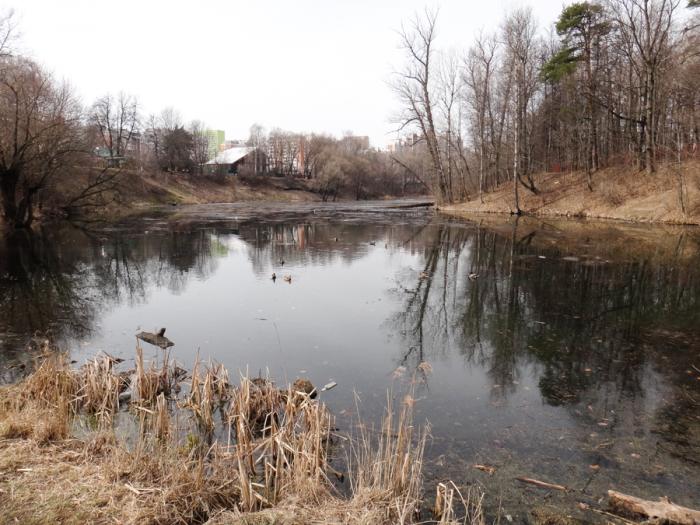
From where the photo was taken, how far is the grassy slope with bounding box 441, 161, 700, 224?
2781 centimetres

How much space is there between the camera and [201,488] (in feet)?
12.9

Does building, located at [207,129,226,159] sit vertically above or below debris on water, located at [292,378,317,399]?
above

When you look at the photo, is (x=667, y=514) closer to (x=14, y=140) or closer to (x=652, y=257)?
(x=652, y=257)

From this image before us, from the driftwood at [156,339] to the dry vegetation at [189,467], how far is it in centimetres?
258

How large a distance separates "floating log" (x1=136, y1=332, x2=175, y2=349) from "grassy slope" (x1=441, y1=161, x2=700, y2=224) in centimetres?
2954

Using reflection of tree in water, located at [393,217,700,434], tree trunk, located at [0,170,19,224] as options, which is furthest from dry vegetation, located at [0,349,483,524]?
tree trunk, located at [0,170,19,224]

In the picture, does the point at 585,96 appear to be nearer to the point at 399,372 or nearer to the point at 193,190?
the point at 399,372

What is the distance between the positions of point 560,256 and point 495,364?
12.0 m

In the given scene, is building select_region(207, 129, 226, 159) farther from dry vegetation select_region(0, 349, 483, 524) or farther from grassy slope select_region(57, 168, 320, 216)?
dry vegetation select_region(0, 349, 483, 524)

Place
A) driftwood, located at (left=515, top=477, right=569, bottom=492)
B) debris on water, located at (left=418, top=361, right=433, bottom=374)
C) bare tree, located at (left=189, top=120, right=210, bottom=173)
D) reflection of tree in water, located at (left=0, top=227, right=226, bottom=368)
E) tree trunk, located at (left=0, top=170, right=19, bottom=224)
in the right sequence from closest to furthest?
driftwood, located at (left=515, top=477, right=569, bottom=492) → debris on water, located at (left=418, top=361, right=433, bottom=374) → reflection of tree in water, located at (left=0, top=227, right=226, bottom=368) → tree trunk, located at (left=0, top=170, right=19, bottom=224) → bare tree, located at (left=189, top=120, right=210, bottom=173)

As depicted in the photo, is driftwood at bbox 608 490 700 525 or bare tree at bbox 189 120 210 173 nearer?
driftwood at bbox 608 490 700 525

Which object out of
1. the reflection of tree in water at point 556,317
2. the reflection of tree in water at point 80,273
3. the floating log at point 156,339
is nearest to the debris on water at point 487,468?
the reflection of tree in water at point 556,317

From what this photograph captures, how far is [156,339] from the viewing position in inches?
340

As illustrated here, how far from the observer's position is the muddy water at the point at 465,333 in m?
5.01
